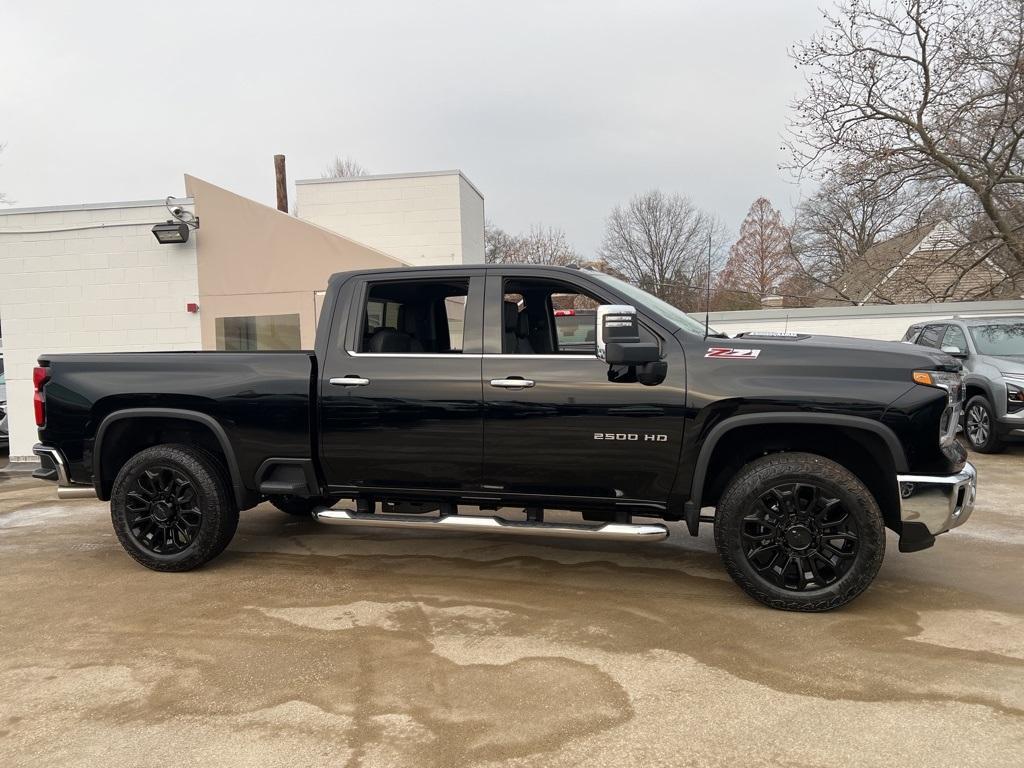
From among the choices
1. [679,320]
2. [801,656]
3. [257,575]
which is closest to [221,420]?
[257,575]

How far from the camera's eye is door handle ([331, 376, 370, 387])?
174 inches

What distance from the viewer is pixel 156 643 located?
12.1 ft

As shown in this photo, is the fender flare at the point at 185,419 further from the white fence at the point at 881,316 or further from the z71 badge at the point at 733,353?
the white fence at the point at 881,316

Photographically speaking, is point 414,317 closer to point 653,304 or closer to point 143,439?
point 653,304

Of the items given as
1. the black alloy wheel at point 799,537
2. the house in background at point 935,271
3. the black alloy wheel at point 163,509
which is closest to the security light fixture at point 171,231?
the black alloy wheel at point 163,509

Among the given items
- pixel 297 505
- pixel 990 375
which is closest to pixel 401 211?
pixel 297 505

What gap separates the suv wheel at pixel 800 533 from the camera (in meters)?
3.71

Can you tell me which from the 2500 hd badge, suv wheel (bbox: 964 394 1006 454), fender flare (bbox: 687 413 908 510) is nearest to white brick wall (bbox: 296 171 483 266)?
suv wheel (bbox: 964 394 1006 454)

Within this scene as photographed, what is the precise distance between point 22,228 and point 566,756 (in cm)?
1079

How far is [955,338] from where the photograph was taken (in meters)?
9.70

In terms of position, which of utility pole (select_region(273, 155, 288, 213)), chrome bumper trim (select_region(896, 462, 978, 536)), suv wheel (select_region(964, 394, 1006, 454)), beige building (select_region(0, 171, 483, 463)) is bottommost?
suv wheel (select_region(964, 394, 1006, 454))

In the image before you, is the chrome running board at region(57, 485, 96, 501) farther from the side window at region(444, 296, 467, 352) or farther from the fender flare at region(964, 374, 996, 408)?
the fender flare at region(964, 374, 996, 408)

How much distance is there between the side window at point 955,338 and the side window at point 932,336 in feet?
0.54

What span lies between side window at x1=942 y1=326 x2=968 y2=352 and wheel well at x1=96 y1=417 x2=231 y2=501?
926 cm
